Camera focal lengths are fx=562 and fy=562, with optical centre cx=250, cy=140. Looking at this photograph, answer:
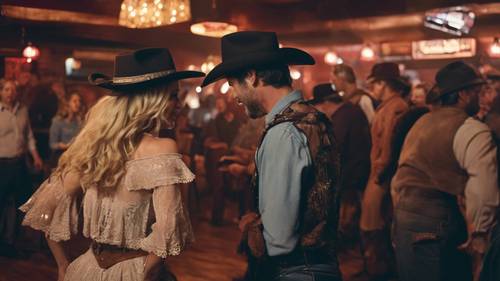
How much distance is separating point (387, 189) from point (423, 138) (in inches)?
84.5

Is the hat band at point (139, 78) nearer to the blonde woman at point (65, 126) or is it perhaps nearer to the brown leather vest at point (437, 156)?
the brown leather vest at point (437, 156)

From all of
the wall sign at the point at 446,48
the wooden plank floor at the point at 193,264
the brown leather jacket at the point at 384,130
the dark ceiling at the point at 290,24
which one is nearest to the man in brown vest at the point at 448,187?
the brown leather jacket at the point at 384,130

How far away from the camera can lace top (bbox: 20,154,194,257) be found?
2271 mm

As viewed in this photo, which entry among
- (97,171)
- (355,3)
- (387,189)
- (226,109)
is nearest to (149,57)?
(97,171)

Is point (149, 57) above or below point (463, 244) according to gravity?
above

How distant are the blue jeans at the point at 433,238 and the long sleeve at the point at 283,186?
1537 millimetres

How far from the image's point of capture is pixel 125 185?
7.72ft

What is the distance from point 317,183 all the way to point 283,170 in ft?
0.61

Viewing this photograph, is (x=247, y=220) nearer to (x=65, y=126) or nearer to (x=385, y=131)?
(x=385, y=131)

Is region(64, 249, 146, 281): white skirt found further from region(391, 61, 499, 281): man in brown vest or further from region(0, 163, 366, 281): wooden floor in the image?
region(0, 163, 366, 281): wooden floor

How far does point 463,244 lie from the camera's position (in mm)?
3330

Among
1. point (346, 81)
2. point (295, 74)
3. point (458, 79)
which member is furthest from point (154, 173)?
point (295, 74)

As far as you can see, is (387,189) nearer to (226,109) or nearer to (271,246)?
(271,246)

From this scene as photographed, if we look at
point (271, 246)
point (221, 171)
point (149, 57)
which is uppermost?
point (149, 57)
